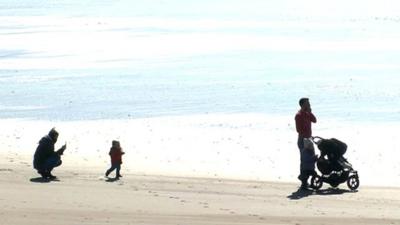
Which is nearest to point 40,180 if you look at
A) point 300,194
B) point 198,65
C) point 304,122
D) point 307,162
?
point 300,194

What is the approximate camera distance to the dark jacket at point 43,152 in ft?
52.2

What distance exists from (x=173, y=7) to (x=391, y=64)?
213 ft

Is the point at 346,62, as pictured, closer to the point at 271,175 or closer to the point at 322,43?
the point at 322,43

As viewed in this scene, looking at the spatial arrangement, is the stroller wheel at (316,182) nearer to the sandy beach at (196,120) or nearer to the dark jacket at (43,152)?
the sandy beach at (196,120)

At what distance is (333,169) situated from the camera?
614 inches

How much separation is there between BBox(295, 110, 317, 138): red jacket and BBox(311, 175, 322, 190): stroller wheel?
2.53 ft

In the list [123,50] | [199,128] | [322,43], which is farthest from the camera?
[322,43]

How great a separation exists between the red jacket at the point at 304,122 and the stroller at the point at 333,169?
1.23ft

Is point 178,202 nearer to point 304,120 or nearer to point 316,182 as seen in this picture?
point 316,182

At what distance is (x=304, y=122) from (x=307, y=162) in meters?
0.76

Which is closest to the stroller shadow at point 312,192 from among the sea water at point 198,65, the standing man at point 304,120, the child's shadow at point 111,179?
the standing man at point 304,120

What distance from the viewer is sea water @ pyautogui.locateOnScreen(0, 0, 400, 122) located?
30469mm

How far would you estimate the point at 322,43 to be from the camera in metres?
59.2

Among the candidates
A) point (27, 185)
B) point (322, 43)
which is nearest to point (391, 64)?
point (322, 43)
